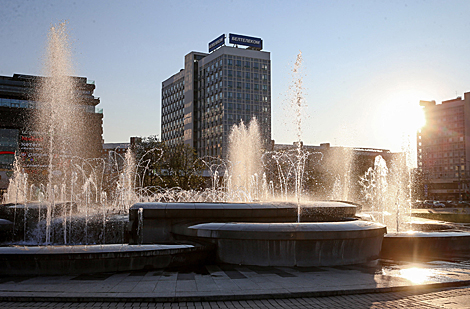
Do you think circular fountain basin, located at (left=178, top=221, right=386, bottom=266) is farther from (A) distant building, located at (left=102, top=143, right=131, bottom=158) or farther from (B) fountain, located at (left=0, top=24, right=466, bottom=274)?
(A) distant building, located at (left=102, top=143, right=131, bottom=158)

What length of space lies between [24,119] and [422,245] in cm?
6648

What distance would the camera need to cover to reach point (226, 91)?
9306 centimetres

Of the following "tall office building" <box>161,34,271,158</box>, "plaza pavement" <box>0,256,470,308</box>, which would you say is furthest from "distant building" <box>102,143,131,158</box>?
"plaza pavement" <box>0,256,470,308</box>

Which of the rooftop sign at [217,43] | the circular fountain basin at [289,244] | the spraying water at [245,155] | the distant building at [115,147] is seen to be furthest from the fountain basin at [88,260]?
the distant building at [115,147]

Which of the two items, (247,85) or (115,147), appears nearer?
(247,85)

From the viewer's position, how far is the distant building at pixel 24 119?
62969mm

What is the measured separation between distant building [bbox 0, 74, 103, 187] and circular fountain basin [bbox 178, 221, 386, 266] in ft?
195

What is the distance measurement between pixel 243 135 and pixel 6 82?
150 ft

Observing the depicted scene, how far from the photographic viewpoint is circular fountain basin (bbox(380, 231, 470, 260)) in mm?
11266

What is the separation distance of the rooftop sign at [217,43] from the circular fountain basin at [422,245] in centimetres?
8846

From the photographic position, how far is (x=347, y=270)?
8.97 meters

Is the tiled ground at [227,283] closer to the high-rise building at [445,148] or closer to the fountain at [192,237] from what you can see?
the fountain at [192,237]

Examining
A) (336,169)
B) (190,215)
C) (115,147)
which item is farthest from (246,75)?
(115,147)

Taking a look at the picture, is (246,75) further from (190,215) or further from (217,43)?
(190,215)
